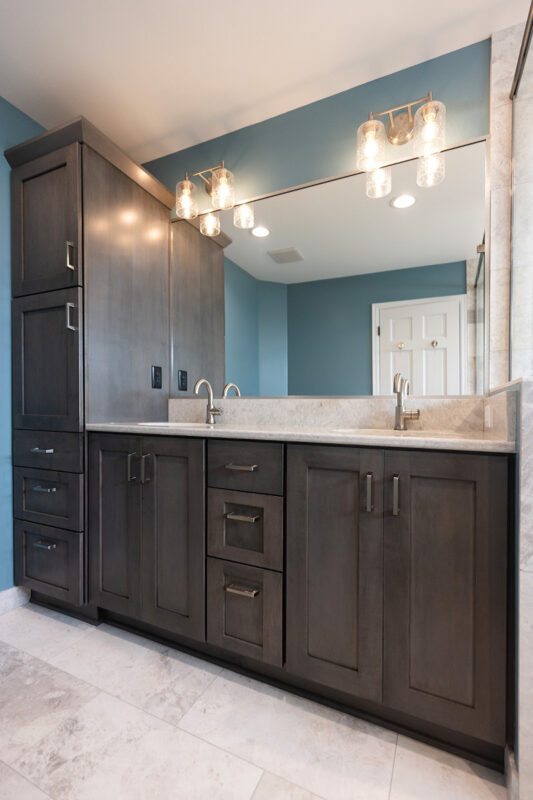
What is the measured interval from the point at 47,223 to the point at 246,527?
1.65m

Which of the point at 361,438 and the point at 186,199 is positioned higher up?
the point at 186,199

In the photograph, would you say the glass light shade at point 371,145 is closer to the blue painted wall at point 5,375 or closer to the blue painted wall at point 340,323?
the blue painted wall at point 340,323

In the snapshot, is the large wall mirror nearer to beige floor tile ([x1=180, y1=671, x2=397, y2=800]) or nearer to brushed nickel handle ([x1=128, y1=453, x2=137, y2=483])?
brushed nickel handle ([x1=128, y1=453, x2=137, y2=483])

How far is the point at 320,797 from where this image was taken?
93cm

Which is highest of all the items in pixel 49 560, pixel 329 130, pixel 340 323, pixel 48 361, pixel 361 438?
pixel 329 130

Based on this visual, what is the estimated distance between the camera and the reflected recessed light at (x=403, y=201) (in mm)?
1607

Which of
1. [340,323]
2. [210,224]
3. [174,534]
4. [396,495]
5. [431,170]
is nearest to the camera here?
[396,495]

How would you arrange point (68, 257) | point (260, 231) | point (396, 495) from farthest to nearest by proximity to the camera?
point (260, 231)
point (68, 257)
point (396, 495)

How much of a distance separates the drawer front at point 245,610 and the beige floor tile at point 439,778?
0.42 metres

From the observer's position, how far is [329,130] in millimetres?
1765

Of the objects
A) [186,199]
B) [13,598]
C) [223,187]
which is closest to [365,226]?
[223,187]

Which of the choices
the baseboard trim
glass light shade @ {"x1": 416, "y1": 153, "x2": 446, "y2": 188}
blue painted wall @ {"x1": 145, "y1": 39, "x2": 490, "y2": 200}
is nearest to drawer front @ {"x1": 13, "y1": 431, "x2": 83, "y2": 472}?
the baseboard trim

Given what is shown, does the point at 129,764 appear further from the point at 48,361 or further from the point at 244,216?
the point at 244,216

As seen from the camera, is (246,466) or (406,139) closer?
(246,466)
